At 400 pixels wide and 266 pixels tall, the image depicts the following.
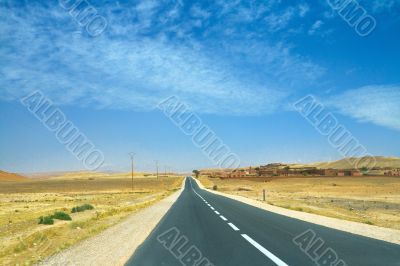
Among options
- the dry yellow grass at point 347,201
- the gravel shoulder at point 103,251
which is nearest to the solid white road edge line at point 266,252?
the gravel shoulder at point 103,251

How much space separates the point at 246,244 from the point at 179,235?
320cm

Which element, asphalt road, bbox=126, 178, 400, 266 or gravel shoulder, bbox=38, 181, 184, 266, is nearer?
asphalt road, bbox=126, 178, 400, 266

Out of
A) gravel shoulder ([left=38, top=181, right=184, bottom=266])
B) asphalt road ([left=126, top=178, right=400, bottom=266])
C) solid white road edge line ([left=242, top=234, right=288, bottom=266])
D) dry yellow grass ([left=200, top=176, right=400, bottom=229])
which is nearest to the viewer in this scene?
solid white road edge line ([left=242, top=234, right=288, bottom=266])

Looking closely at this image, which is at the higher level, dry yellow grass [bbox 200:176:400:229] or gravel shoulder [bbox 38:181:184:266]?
dry yellow grass [bbox 200:176:400:229]

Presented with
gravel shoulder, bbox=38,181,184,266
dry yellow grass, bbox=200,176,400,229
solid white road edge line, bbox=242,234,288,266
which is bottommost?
gravel shoulder, bbox=38,181,184,266

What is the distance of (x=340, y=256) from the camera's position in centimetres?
965

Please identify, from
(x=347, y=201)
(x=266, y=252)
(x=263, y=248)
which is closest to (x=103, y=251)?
(x=263, y=248)

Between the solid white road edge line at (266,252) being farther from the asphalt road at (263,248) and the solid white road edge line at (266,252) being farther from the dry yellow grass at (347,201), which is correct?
the dry yellow grass at (347,201)

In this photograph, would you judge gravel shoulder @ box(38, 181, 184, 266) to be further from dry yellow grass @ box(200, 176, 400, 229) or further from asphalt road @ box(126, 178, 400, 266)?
dry yellow grass @ box(200, 176, 400, 229)

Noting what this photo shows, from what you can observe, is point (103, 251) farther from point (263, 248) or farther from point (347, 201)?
point (347, 201)

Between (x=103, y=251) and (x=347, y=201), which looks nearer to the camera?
(x=103, y=251)

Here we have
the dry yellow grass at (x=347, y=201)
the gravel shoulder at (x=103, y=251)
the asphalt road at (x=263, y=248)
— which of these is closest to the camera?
the asphalt road at (x=263, y=248)

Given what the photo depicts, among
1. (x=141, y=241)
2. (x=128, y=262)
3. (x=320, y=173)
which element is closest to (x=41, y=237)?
(x=141, y=241)

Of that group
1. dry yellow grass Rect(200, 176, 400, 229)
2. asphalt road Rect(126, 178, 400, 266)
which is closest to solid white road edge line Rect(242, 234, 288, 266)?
asphalt road Rect(126, 178, 400, 266)
